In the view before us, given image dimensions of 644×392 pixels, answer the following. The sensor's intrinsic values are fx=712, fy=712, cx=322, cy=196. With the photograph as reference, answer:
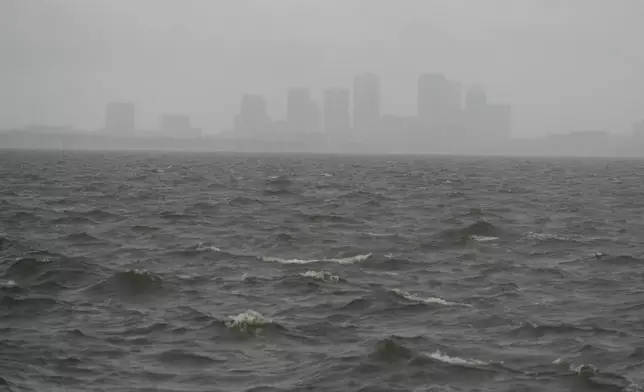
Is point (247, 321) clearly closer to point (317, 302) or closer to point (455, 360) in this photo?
point (317, 302)

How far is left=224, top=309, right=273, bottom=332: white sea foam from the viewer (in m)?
14.2

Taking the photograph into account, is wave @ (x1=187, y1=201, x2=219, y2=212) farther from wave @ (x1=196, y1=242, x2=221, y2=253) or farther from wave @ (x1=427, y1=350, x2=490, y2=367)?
wave @ (x1=427, y1=350, x2=490, y2=367)

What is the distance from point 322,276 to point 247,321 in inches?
180

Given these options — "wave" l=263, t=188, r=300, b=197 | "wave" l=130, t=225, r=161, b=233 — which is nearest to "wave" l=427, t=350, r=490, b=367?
"wave" l=130, t=225, r=161, b=233

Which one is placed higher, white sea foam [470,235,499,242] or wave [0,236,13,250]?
white sea foam [470,235,499,242]

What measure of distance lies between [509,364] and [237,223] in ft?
58.1

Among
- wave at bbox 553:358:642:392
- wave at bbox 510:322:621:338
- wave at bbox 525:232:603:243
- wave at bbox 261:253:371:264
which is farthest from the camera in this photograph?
wave at bbox 525:232:603:243

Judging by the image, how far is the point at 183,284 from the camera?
1780 cm

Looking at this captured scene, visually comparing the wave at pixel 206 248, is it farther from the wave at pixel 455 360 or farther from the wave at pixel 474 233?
the wave at pixel 455 360

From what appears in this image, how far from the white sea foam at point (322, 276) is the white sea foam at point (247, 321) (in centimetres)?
375

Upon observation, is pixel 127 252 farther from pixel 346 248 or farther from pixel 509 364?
pixel 509 364

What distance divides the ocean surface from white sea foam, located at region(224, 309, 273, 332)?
7 cm

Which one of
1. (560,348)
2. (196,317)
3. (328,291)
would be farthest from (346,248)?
(560,348)

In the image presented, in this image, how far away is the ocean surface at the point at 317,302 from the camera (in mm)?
11719
